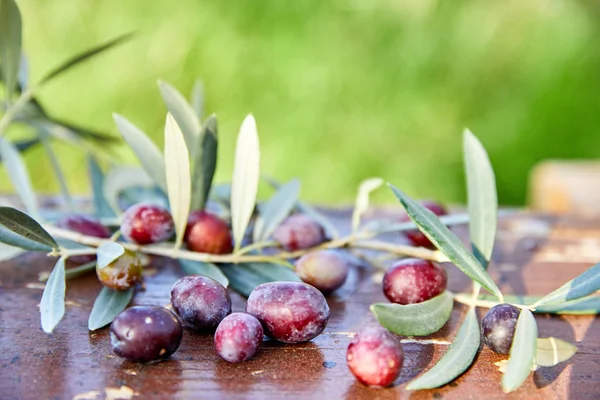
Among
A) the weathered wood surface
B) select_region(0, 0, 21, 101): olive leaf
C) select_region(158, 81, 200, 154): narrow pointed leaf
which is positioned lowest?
the weathered wood surface

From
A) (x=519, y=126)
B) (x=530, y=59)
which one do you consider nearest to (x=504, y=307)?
(x=519, y=126)

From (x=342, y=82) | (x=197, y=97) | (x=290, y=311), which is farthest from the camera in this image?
(x=342, y=82)

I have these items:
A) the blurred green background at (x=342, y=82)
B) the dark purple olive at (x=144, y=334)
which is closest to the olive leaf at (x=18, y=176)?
the dark purple olive at (x=144, y=334)

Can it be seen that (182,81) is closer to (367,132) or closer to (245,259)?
(367,132)

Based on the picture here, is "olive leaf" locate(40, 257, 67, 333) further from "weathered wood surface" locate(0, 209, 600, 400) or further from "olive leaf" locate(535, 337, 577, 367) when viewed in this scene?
"olive leaf" locate(535, 337, 577, 367)

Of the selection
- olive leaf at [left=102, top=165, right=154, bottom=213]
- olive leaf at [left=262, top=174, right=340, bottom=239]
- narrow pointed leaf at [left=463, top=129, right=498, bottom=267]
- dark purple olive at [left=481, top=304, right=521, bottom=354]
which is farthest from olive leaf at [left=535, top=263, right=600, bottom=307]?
olive leaf at [left=102, top=165, right=154, bottom=213]

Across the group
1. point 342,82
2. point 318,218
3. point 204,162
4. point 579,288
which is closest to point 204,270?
point 204,162

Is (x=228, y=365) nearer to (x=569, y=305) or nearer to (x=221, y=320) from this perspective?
(x=221, y=320)
